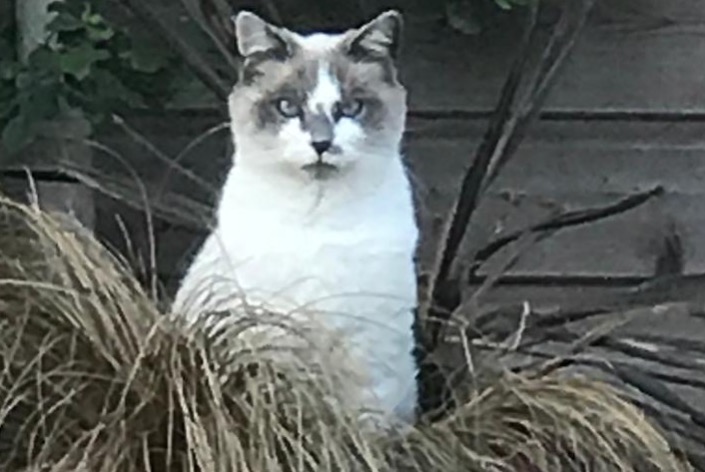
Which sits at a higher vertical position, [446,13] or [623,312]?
[446,13]

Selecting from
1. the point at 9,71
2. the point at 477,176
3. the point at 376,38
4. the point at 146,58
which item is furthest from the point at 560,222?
the point at 9,71

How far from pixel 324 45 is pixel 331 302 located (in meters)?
0.21

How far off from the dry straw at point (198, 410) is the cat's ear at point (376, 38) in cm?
26

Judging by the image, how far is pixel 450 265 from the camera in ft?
5.30

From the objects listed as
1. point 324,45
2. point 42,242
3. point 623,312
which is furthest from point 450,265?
point 42,242

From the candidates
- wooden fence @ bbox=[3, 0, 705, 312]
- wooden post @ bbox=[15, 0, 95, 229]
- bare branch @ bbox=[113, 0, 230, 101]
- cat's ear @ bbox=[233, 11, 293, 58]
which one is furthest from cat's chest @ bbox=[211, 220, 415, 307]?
wooden fence @ bbox=[3, 0, 705, 312]

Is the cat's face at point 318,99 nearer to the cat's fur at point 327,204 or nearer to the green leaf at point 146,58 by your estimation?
the cat's fur at point 327,204

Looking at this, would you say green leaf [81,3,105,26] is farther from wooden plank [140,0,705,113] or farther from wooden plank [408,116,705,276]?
wooden plank [408,116,705,276]

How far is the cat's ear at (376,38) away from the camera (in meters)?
1.45

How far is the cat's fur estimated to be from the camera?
1.41 metres

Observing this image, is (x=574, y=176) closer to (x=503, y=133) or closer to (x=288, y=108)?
(x=503, y=133)

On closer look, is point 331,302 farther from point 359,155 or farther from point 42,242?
point 42,242

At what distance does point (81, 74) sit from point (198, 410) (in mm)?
543

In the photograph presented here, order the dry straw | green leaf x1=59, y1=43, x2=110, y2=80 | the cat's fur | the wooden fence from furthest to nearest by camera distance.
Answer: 1. the wooden fence
2. green leaf x1=59, y1=43, x2=110, y2=80
3. the cat's fur
4. the dry straw
